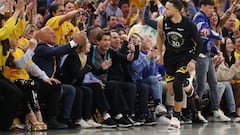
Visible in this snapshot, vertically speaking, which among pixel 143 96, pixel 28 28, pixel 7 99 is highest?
pixel 28 28

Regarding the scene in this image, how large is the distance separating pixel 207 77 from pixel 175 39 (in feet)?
7.64

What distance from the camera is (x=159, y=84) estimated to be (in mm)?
13086

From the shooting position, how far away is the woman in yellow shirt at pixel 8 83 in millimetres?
10531

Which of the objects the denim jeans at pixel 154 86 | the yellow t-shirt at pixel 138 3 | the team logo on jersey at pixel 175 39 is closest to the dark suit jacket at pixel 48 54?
the team logo on jersey at pixel 175 39

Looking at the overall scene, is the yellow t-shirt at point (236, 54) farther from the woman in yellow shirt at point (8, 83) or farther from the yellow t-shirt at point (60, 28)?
the woman in yellow shirt at point (8, 83)

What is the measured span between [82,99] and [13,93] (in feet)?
5.11

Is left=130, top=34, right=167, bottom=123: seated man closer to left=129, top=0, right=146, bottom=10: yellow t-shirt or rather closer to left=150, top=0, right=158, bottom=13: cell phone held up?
left=150, top=0, right=158, bottom=13: cell phone held up

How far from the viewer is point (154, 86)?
42.6 feet

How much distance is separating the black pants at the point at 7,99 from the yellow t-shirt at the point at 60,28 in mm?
1844

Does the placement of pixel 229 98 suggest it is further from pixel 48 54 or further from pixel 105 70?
pixel 48 54

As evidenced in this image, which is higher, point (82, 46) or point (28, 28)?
point (28, 28)

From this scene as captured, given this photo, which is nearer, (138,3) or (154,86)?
(154,86)

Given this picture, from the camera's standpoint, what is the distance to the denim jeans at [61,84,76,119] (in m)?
11.4

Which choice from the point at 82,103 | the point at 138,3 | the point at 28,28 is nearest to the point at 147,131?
the point at 82,103
